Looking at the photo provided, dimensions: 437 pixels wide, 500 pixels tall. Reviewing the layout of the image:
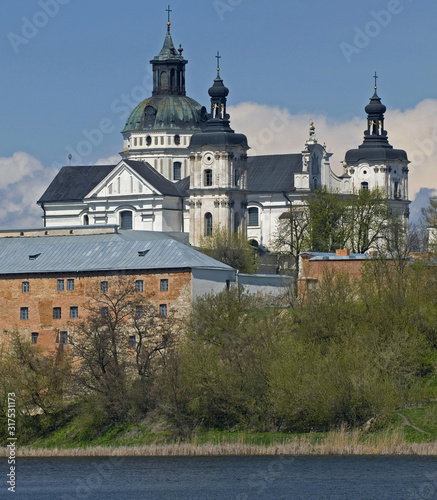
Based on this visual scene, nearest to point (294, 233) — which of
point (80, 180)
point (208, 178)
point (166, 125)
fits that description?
point (208, 178)

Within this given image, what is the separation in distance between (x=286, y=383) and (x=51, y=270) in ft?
57.1

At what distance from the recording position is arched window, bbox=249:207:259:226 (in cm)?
9951

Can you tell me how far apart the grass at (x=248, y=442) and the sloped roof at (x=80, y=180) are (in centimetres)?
4924

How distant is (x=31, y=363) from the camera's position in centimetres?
5419

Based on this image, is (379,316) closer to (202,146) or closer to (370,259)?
(370,259)

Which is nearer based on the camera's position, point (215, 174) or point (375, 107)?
point (215, 174)

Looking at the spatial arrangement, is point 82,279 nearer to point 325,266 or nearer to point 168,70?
point 325,266

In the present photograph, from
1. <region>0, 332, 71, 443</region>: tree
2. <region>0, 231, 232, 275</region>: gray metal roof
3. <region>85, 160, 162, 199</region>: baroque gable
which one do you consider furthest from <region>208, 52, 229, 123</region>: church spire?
<region>0, 332, 71, 443</region>: tree

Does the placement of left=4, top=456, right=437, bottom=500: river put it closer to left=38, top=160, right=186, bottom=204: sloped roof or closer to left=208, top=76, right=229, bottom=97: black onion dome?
left=208, top=76, right=229, bottom=97: black onion dome

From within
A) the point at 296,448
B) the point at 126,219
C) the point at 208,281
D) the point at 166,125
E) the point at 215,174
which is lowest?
the point at 296,448

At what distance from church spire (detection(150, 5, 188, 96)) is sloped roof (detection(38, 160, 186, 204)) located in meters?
6.62

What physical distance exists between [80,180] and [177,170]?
6771 millimetres

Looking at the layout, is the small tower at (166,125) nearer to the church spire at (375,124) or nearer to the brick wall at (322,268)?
the church spire at (375,124)

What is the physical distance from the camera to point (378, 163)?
4053 inches
